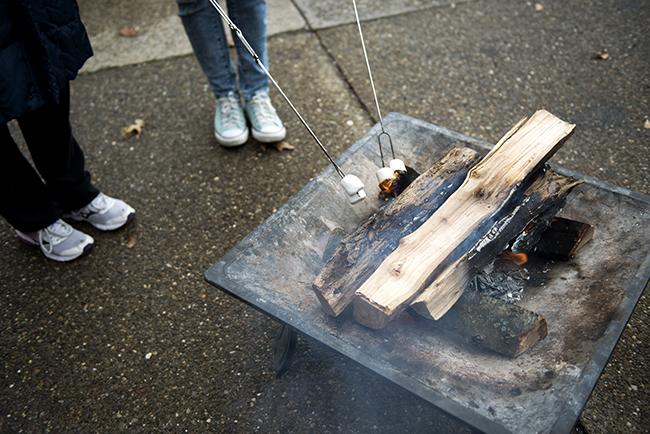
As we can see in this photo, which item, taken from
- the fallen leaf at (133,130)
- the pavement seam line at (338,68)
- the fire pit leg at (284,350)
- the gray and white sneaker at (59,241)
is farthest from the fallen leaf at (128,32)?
the fire pit leg at (284,350)

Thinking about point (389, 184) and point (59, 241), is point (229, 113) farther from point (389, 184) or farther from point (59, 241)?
A: point (389, 184)

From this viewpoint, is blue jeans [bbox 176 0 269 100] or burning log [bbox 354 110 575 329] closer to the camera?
burning log [bbox 354 110 575 329]

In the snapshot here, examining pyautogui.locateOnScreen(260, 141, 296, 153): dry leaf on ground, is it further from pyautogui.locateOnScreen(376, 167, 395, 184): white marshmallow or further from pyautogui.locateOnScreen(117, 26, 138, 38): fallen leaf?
pyautogui.locateOnScreen(117, 26, 138, 38): fallen leaf

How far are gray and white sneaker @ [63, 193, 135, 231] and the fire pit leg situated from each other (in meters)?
1.28

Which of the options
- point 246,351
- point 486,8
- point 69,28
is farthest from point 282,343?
point 486,8

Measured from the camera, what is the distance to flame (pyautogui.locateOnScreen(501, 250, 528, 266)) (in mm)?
1985

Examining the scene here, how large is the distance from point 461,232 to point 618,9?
3456 millimetres

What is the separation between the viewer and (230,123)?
341 cm

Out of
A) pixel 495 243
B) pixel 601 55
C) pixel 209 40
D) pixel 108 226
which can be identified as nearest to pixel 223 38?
pixel 209 40

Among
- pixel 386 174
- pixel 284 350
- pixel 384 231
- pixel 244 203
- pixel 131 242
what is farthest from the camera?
pixel 244 203

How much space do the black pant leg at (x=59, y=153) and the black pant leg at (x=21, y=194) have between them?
10 centimetres

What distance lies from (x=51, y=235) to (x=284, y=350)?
146 centimetres

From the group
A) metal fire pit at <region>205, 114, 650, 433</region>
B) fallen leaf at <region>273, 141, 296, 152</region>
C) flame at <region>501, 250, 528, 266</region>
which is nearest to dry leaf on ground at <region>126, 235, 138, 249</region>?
fallen leaf at <region>273, 141, 296, 152</region>

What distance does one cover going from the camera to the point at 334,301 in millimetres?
1733
